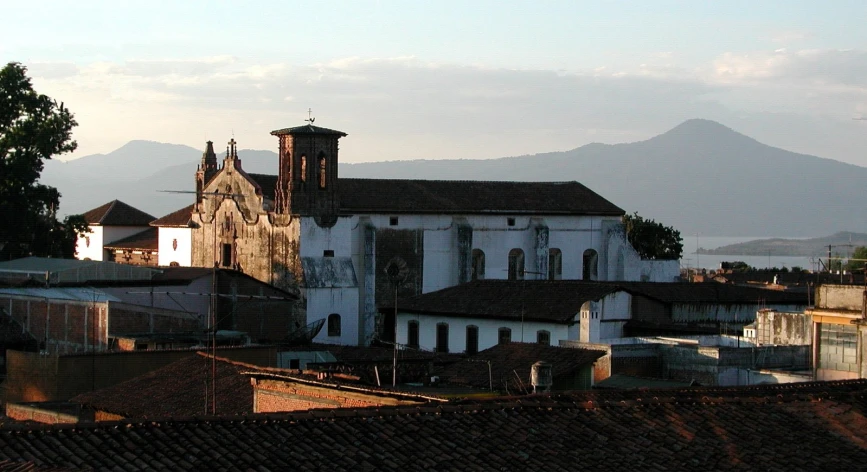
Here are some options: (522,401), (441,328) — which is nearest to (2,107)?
(441,328)

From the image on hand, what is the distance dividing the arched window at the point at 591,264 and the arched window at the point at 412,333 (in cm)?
1959

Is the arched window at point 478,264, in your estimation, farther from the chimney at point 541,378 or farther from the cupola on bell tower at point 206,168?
the chimney at point 541,378

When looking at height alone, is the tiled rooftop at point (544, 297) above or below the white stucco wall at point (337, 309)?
above

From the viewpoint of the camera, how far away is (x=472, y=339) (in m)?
45.1

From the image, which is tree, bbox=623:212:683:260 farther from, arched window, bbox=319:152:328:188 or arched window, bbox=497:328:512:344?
arched window, bbox=497:328:512:344

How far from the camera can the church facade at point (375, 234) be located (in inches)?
2279

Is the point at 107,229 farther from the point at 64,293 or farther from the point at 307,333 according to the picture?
the point at 64,293

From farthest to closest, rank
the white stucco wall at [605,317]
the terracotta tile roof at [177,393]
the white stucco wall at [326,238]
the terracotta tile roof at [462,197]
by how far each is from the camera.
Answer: the terracotta tile roof at [462,197] → the white stucco wall at [326,238] → the white stucco wall at [605,317] → the terracotta tile roof at [177,393]

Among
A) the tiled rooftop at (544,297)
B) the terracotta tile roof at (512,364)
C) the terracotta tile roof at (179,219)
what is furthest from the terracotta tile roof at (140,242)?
the terracotta tile roof at (512,364)

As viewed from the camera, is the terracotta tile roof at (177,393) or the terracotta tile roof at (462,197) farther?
the terracotta tile roof at (462,197)

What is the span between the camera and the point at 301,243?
188 ft

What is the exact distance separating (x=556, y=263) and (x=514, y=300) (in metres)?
20.5

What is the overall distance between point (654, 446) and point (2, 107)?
48.8 metres

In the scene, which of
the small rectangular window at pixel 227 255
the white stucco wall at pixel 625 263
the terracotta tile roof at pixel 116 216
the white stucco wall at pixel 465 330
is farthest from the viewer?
the terracotta tile roof at pixel 116 216
